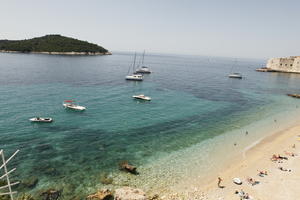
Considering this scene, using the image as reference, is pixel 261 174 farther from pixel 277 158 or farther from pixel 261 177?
pixel 277 158

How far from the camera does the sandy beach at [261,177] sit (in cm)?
2169

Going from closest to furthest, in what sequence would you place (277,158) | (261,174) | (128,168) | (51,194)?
(51,194) → (128,168) → (261,174) → (277,158)

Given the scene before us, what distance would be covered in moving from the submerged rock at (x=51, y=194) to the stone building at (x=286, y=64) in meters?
203

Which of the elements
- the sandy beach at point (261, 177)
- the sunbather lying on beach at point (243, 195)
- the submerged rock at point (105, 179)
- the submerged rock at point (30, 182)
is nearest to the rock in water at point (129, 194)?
the submerged rock at point (105, 179)

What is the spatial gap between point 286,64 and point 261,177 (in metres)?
192

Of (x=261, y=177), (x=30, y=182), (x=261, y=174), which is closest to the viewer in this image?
(x=30, y=182)

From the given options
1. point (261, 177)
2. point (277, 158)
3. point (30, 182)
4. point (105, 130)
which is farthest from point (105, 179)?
point (277, 158)

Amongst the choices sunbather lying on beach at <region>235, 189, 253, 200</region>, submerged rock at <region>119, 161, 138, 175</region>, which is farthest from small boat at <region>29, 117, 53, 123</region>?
sunbather lying on beach at <region>235, 189, 253, 200</region>

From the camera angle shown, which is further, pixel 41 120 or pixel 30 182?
pixel 41 120

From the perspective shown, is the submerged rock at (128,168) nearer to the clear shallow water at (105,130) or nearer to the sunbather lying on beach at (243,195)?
the clear shallow water at (105,130)

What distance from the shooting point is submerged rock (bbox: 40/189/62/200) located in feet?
66.4

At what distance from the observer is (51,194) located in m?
20.7

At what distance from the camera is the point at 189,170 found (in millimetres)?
26859

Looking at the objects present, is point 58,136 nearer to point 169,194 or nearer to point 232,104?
point 169,194
